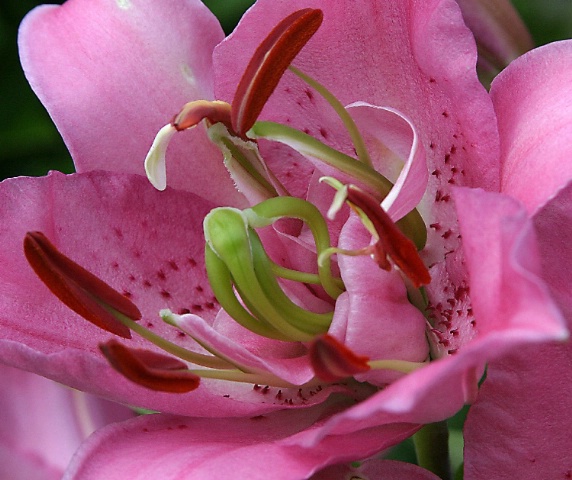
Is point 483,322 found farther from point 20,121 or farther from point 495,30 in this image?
point 20,121

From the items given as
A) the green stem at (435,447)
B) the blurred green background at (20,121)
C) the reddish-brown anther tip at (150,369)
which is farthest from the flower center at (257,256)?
the blurred green background at (20,121)

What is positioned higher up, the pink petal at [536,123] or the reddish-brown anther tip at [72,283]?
the pink petal at [536,123]

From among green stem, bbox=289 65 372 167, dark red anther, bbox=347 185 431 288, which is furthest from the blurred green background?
dark red anther, bbox=347 185 431 288

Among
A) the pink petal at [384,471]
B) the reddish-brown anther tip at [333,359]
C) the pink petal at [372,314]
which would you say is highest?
the reddish-brown anther tip at [333,359]

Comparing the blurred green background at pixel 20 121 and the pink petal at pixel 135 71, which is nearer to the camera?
the pink petal at pixel 135 71

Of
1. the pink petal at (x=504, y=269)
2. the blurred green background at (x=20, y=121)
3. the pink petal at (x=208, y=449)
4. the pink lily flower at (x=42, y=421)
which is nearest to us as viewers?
the pink petal at (x=504, y=269)

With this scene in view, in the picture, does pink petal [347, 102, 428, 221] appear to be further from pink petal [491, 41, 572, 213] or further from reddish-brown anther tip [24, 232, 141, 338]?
reddish-brown anther tip [24, 232, 141, 338]

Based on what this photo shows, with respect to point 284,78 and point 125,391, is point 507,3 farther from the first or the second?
point 125,391

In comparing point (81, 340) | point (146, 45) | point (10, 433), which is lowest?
point (10, 433)

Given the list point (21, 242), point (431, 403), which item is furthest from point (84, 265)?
point (431, 403)

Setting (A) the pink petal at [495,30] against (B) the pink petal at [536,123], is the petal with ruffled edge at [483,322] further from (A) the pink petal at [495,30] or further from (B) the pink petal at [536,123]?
(A) the pink petal at [495,30]
